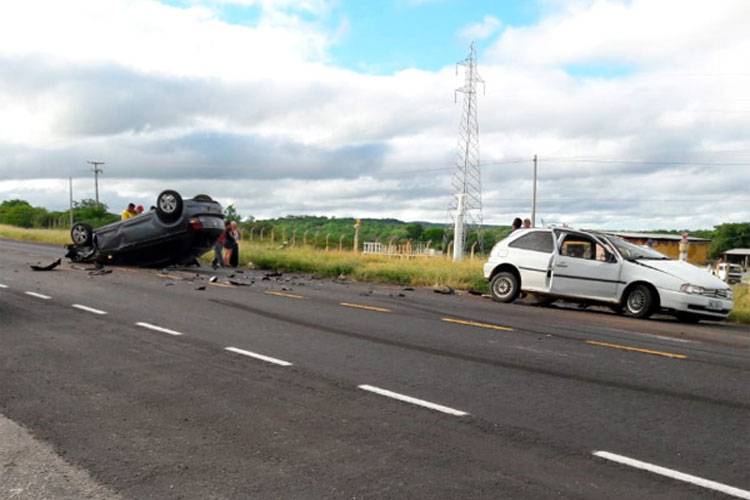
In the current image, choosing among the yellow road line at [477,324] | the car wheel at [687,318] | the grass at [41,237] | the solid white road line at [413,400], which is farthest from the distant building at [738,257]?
the solid white road line at [413,400]

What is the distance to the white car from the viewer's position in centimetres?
1346

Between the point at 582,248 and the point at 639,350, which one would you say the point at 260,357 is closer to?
the point at 639,350

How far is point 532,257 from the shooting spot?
50.5ft

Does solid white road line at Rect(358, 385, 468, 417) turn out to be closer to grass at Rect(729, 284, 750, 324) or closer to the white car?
the white car

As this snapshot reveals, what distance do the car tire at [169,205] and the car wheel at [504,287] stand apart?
29.2ft

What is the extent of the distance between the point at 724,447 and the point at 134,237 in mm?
17573

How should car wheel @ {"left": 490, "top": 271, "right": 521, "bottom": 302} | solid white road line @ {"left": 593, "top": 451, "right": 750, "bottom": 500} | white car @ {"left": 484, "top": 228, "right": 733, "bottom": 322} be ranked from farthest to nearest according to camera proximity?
car wheel @ {"left": 490, "top": 271, "right": 521, "bottom": 302}, white car @ {"left": 484, "top": 228, "right": 733, "bottom": 322}, solid white road line @ {"left": 593, "top": 451, "right": 750, "bottom": 500}

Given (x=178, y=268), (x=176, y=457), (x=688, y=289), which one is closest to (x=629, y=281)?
(x=688, y=289)

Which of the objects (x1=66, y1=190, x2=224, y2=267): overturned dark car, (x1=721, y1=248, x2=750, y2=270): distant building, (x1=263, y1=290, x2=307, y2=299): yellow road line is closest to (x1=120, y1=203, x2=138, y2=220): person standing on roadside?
(x1=66, y1=190, x2=224, y2=267): overturned dark car

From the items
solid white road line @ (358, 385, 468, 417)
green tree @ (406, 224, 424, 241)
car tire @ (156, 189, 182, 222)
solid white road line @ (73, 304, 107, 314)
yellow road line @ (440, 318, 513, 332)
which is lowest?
solid white road line @ (358, 385, 468, 417)

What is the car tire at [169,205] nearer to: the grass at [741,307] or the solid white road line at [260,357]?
the solid white road line at [260,357]

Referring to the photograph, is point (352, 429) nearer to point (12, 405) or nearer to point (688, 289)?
point (12, 405)

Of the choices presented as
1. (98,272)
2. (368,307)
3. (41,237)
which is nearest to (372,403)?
(368,307)

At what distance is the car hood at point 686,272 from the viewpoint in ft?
44.2
